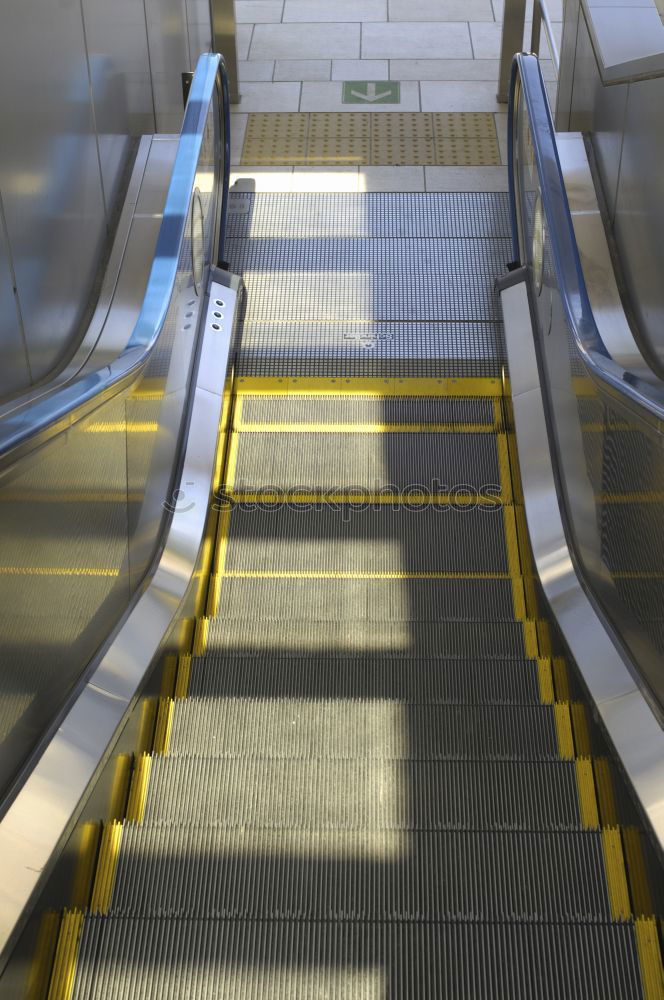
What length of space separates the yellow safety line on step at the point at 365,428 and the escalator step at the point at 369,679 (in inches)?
66.2

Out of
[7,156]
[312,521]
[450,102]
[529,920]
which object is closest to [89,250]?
[7,156]

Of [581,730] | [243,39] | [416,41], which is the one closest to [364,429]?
[581,730]

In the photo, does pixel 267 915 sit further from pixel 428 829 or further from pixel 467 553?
pixel 467 553

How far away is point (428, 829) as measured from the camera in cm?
298

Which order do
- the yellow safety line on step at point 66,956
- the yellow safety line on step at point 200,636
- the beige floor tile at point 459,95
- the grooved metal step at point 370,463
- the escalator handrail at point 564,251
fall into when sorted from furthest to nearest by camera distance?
the beige floor tile at point 459,95
the grooved metal step at point 370,463
the yellow safety line on step at point 200,636
the escalator handrail at point 564,251
the yellow safety line on step at point 66,956

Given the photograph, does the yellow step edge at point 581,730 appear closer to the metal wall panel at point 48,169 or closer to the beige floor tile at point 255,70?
the metal wall panel at point 48,169

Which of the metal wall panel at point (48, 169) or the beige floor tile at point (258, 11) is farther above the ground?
the beige floor tile at point (258, 11)

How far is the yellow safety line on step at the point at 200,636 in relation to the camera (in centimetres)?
400

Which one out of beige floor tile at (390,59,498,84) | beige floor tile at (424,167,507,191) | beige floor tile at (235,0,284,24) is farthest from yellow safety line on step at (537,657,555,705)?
beige floor tile at (235,0,284,24)

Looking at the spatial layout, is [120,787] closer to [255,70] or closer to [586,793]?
[586,793]

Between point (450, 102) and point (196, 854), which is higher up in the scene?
point (450, 102)

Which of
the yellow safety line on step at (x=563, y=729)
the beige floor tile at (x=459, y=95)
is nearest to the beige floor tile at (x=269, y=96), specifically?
the beige floor tile at (x=459, y=95)

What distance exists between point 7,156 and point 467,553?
2296 mm

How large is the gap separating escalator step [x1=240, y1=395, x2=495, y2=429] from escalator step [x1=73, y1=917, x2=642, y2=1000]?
9.79 feet
